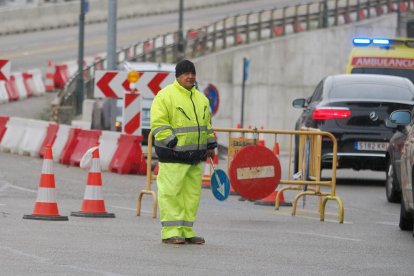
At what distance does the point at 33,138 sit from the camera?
99.3 feet

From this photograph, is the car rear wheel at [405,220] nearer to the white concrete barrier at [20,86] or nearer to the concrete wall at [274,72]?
the concrete wall at [274,72]

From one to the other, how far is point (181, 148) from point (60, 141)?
14432mm

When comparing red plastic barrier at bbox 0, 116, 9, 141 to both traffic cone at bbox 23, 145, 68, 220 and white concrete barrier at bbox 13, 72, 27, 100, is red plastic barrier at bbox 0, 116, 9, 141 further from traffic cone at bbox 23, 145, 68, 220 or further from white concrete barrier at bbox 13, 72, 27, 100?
white concrete barrier at bbox 13, 72, 27, 100

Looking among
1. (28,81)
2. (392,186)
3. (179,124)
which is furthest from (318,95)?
(28,81)

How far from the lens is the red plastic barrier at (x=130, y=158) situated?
2659 centimetres

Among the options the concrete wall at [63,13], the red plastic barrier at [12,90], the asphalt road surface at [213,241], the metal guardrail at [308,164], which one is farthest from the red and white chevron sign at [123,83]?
the concrete wall at [63,13]

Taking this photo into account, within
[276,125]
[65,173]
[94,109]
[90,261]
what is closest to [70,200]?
[65,173]

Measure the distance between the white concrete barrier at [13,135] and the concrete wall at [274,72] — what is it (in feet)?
55.6

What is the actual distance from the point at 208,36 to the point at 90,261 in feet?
131

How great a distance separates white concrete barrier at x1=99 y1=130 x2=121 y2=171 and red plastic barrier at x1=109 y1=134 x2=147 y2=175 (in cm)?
21

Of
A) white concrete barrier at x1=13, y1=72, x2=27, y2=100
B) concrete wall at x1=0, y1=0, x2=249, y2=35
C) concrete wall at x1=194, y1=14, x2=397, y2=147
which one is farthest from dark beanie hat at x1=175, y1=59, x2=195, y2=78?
concrete wall at x1=0, y1=0, x2=249, y2=35

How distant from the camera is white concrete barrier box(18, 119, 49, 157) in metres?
30.0

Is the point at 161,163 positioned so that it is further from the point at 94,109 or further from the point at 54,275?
the point at 94,109

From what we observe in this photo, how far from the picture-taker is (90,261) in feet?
41.3
